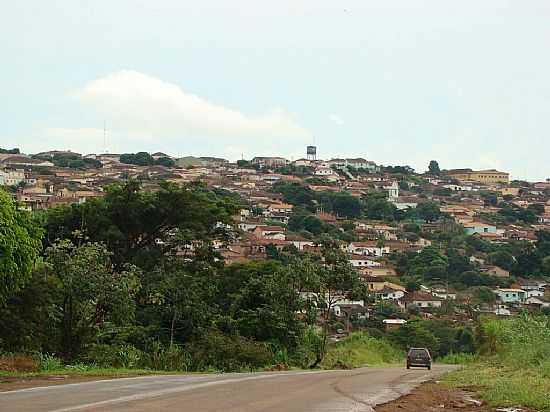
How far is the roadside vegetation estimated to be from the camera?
1677cm

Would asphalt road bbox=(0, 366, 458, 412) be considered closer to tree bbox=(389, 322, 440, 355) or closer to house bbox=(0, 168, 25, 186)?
tree bbox=(389, 322, 440, 355)

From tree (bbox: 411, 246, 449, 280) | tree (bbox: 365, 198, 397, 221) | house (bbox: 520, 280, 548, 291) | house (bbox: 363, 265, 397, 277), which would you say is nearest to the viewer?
house (bbox: 520, 280, 548, 291)

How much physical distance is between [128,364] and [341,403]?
56.4ft

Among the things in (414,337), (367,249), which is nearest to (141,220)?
(414,337)

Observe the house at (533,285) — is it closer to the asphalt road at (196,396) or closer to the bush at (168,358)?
the bush at (168,358)

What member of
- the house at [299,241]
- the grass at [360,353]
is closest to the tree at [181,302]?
the grass at [360,353]

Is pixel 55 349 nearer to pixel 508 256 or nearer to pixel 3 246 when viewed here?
pixel 3 246

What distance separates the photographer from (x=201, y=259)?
46.3 meters

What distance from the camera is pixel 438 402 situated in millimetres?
17219

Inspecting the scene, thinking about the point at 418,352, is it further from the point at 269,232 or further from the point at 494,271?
the point at 269,232

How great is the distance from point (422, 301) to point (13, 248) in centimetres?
5886

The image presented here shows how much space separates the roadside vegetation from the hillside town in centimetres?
835

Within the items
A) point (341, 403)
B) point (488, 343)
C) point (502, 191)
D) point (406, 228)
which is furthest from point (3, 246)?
point (502, 191)

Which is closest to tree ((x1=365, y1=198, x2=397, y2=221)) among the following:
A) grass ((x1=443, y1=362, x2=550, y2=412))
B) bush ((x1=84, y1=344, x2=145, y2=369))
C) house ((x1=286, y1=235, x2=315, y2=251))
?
house ((x1=286, y1=235, x2=315, y2=251))
